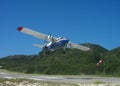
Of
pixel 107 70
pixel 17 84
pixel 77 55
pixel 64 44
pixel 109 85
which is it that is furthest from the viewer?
pixel 77 55

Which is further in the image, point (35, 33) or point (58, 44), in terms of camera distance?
point (35, 33)

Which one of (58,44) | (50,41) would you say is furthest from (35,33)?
(58,44)

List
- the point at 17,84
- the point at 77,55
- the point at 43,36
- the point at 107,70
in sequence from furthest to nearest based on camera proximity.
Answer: the point at 77,55, the point at 107,70, the point at 43,36, the point at 17,84

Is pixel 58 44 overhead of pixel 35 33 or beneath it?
beneath

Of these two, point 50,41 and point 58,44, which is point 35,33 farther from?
point 58,44

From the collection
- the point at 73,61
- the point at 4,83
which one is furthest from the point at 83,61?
the point at 4,83

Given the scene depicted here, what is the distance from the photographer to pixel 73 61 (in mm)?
148750

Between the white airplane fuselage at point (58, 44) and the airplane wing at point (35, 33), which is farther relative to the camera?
the airplane wing at point (35, 33)

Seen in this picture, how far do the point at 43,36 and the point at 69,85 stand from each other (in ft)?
119

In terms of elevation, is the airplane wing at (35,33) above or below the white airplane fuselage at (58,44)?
above

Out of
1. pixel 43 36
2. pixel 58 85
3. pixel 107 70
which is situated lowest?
pixel 58 85

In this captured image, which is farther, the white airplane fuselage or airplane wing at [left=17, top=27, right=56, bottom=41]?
airplane wing at [left=17, top=27, right=56, bottom=41]

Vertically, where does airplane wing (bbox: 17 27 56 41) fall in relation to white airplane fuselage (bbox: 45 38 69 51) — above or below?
above

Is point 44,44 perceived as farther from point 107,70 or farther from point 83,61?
point 83,61
